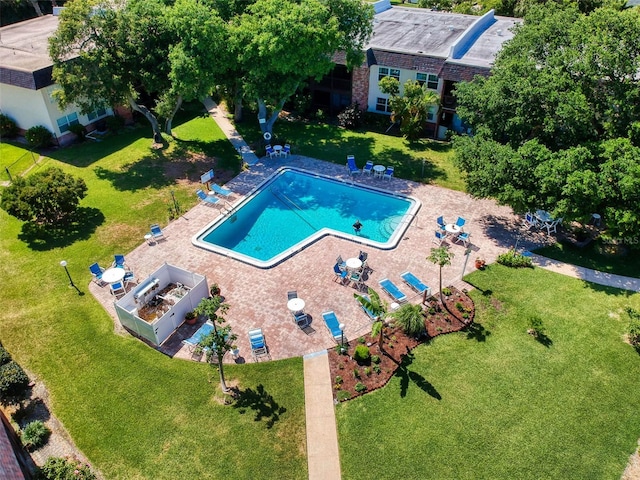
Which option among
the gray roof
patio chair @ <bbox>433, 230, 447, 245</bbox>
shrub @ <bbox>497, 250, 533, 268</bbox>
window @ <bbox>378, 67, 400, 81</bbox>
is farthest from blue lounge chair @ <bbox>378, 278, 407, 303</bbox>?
the gray roof

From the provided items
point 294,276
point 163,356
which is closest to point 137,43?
point 294,276

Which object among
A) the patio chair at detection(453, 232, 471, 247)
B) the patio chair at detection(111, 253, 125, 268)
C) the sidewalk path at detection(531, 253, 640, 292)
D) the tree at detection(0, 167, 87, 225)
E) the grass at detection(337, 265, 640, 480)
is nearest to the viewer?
the grass at detection(337, 265, 640, 480)

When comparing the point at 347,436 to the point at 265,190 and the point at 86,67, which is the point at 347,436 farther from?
the point at 86,67

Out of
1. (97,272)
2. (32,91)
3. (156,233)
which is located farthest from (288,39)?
(32,91)

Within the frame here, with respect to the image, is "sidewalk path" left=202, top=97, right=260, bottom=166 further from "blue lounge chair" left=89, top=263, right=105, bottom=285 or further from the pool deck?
"blue lounge chair" left=89, top=263, right=105, bottom=285

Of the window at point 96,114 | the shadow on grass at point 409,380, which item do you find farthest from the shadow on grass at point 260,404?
the window at point 96,114

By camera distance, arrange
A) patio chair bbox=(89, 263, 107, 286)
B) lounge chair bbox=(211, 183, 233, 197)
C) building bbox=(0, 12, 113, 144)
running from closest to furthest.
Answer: patio chair bbox=(89, 263, 107, 286), lounge chair bbox=(211, 183, 233, 197), building bbox=(0, 12, 113, 144)
